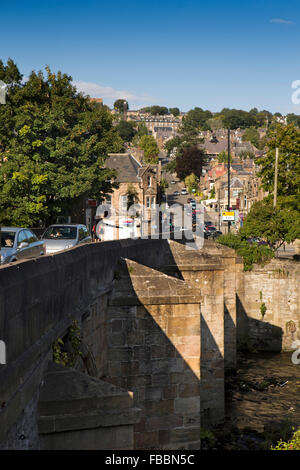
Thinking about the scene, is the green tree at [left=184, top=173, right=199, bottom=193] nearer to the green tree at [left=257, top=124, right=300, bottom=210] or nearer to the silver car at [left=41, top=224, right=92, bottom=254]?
the green tree at [left=257, top=124, right=300, bottom=210]

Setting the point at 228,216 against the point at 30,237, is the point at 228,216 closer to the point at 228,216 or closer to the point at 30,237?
the point at 228,216

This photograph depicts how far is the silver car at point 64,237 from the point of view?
862 inches

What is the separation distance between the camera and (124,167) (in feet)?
254

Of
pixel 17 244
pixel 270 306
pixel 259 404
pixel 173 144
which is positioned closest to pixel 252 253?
pixel 270 306

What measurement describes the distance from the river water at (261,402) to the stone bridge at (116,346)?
1.23m

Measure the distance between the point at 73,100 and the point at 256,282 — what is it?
1482 centimetres


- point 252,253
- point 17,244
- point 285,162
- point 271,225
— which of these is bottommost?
point 252,253

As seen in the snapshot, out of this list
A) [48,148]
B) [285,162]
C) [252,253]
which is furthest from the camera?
[285,162]

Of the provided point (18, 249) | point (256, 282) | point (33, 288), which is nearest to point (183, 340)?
point (18, 249)

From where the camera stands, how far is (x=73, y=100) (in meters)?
38.5

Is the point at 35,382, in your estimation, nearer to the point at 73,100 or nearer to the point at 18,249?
the point at 18,249

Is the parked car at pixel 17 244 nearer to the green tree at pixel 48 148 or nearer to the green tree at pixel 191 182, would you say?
the green tree at pixel 48 148

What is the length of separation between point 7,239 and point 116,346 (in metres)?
4.87

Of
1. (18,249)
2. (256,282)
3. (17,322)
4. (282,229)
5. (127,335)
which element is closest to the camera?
(17,322)
